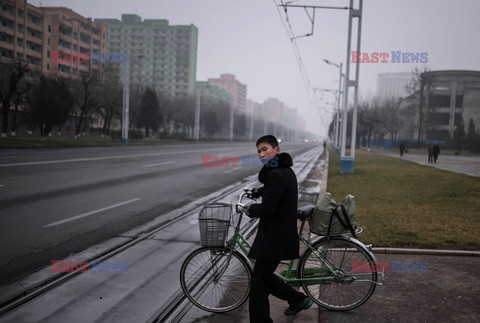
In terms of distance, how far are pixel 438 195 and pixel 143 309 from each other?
1036 cm

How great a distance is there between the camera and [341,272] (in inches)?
159

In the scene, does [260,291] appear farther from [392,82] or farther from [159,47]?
[392,82]

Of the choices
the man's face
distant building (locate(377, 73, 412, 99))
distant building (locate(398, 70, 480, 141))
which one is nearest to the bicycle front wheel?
the man's face

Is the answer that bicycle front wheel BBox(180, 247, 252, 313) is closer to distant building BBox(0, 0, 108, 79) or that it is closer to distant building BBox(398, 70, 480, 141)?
distant building BBox(0, 0, 108, 79)

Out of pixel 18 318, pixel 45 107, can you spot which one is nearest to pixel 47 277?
pixel 18 318

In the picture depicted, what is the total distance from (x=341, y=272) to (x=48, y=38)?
298 feet

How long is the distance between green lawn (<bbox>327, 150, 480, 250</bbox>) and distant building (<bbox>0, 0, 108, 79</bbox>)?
181 ft

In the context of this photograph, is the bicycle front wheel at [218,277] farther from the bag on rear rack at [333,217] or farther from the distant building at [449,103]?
the distant building at [449,103]

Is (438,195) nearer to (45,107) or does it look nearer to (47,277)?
(47,277)

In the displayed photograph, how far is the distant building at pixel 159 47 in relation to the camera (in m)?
148

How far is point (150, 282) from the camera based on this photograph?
190 inches

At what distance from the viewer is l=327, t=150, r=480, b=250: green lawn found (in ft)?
21.6

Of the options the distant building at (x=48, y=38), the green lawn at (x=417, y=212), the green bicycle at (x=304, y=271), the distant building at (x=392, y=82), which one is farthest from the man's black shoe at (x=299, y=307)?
the distant building at (x=392, y=82)

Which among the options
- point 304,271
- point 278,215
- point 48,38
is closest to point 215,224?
point 278,215
